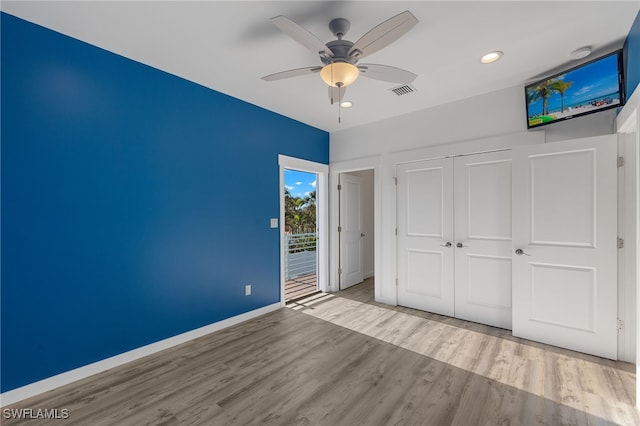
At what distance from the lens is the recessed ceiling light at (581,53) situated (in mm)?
2371

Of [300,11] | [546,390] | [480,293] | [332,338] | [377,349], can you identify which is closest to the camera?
[300,11]

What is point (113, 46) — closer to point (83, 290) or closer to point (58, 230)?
point (58, 230)

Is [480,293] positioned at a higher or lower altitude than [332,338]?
higher

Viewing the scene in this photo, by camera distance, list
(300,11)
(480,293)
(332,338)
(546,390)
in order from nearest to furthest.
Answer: (300,11) < (546,390) < (332,338) < (480,293)

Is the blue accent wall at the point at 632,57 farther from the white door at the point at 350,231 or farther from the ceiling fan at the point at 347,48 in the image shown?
the white door at the point at 350,231

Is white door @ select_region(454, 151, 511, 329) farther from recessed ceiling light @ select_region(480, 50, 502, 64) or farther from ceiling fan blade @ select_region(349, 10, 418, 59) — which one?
ceiling fan blade @ select_region(349, 10, 418, 59)

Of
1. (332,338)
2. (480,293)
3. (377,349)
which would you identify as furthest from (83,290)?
(480,293)

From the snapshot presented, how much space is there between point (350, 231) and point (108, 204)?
11.7 feet

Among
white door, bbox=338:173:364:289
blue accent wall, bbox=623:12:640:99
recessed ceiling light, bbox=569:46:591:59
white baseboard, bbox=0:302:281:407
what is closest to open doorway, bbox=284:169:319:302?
white door, bbox=338:173:364:289

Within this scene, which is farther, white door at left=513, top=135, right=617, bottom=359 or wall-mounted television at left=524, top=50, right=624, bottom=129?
white door at left=513, top=135, right=617, bottom=359

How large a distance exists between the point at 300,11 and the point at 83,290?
2.75 m

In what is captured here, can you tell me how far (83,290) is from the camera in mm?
2277

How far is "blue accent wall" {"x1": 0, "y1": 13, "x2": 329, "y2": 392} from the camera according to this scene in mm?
2016

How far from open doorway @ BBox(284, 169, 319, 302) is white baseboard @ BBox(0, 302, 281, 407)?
1399 mm
